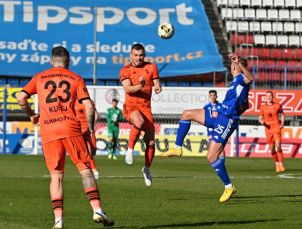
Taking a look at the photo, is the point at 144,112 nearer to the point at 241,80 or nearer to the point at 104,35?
the point at 241,80

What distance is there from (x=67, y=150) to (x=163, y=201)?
14.0 ft

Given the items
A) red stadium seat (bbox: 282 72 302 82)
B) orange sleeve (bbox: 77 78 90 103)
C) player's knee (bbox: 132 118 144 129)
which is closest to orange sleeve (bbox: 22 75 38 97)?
orange sleeve (bbox: 77 78 90 103)

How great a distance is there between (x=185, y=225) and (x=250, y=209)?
7.79ft

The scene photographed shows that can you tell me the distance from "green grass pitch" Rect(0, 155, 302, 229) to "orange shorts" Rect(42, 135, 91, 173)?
0.83 metres

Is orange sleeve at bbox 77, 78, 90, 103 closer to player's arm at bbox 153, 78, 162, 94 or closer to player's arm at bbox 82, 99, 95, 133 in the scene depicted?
player's arm at bbox 82, 99, 95, 133

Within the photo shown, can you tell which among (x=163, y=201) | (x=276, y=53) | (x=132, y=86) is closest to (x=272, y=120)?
(x=132, y=86)

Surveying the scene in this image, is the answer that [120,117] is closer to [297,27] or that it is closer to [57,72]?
[297,27]

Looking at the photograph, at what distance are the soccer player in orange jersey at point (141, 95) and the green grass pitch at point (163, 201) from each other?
850 mm

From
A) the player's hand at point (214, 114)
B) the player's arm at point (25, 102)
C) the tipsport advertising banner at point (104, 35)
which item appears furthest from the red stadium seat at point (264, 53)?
the player's arm at point (25, 102)

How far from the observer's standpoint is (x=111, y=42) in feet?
137

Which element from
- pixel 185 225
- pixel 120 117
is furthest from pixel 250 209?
pixel 120 117

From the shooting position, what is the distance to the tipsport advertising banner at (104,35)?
40.1 meters

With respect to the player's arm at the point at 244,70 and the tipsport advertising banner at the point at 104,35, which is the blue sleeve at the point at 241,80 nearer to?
the player's arm at the point at 244,70

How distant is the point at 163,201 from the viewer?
536 inches
